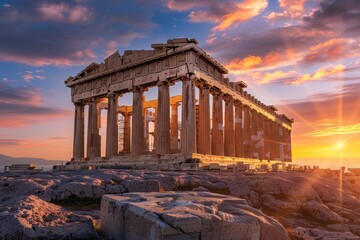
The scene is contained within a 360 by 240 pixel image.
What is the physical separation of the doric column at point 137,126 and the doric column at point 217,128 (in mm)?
5720

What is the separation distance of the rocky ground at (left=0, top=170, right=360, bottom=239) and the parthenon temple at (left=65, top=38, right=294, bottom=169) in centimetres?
1060

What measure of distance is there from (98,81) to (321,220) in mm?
24784

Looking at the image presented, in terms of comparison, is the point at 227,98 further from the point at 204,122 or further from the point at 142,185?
the point at 142,185

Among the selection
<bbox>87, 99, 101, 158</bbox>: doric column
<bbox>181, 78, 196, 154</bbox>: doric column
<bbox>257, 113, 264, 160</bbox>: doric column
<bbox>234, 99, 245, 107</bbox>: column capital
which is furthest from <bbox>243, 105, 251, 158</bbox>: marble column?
<bbox>87, 99, 101, 158</bbox>: doric column

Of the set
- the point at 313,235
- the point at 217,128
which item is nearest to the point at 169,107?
the point at 217,128

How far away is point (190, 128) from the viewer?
70.0ft

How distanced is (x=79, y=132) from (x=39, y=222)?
28.0m

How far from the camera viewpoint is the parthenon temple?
2192 centimetres

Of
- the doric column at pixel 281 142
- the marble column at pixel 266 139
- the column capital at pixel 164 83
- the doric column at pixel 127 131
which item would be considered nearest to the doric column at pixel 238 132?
the column capital at pixel 164 83

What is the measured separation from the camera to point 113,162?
2553cm

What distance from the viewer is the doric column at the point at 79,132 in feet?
101

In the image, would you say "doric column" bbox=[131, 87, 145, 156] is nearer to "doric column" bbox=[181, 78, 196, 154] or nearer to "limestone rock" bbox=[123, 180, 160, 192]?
"doric column" bbox=[181, 78, 196, 154]

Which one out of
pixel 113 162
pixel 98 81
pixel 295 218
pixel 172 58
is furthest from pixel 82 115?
pixel 295 218

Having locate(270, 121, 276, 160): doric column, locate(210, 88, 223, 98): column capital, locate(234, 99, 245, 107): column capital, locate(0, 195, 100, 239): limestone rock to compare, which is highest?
locate(210, 88, 223, 98): column capital
